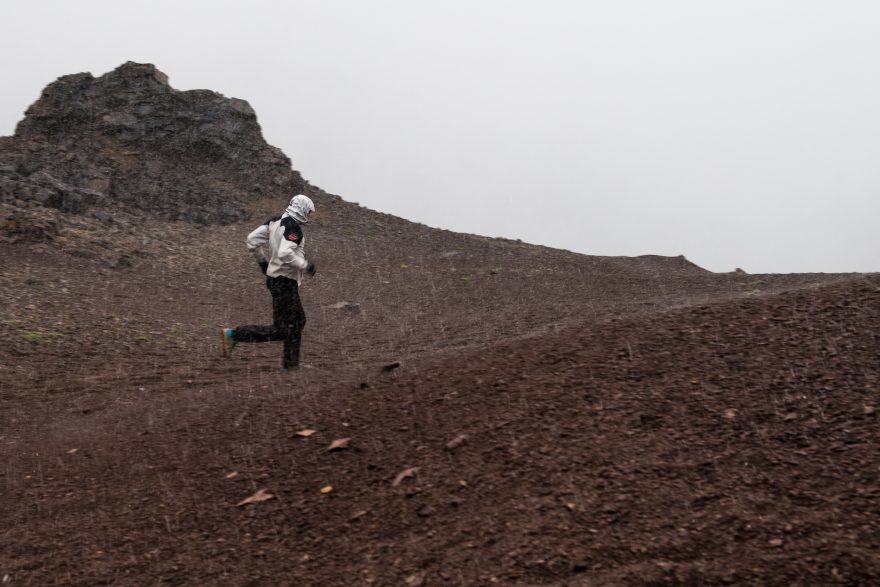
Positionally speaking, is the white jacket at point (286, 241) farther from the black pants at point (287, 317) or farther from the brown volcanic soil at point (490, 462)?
the brown volcanic soil at point (490, 462)

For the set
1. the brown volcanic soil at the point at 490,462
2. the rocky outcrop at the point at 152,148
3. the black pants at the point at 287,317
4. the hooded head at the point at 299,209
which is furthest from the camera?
the rocky outcrop at the point at 152,148

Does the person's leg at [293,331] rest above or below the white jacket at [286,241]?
below

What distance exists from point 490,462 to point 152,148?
2336 centimetres

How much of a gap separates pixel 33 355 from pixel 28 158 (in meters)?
16.3

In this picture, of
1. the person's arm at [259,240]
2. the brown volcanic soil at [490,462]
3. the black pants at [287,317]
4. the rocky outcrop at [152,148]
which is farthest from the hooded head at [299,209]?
the rocky outcrop at [152,148]

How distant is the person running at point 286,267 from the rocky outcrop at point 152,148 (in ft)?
49.5

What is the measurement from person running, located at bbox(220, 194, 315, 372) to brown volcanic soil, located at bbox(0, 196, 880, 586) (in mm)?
509

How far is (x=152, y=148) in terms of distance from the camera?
24781mm

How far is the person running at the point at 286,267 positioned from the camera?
7969 millimetres

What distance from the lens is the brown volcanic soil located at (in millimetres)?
3328

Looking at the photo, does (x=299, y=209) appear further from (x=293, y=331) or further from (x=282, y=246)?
(x=293, y=331)

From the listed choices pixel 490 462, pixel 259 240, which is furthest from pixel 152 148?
pixel 490 462

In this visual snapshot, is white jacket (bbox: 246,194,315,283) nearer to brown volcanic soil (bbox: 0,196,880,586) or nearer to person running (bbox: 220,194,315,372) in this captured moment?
person running (bbox: 220,194,315,372)

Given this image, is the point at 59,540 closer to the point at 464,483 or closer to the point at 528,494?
the point at 464,483
